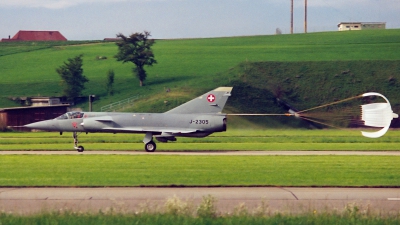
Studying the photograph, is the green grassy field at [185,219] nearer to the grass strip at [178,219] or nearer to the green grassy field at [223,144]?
the grass strip at [178,219]

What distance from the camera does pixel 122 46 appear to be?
76750 mm

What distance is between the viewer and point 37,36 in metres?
151

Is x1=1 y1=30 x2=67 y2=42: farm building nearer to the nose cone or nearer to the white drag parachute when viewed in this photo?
the nose cone

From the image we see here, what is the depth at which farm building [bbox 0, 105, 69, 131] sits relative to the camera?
2067 inches

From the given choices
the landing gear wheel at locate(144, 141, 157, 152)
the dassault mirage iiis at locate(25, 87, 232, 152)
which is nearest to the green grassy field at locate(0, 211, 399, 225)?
the landing gear wheel at locate(144, 141, 157, 152)

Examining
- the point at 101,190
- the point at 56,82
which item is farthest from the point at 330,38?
the point at 101,190

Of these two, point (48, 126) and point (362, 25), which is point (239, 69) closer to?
point (48, 126)

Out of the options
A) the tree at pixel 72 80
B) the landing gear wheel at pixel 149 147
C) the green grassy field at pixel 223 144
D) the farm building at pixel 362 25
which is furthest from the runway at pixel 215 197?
the farm building at pixel 362 25

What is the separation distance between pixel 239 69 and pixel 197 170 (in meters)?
52.6

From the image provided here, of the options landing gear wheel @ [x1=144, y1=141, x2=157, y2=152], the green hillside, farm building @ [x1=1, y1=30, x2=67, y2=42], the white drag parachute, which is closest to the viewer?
the white drag parachute

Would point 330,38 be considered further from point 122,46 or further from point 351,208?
point 351,208

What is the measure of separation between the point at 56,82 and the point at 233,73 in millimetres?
25163

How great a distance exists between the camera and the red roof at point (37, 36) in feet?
484

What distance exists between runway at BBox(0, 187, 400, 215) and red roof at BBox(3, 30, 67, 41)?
138097mm
